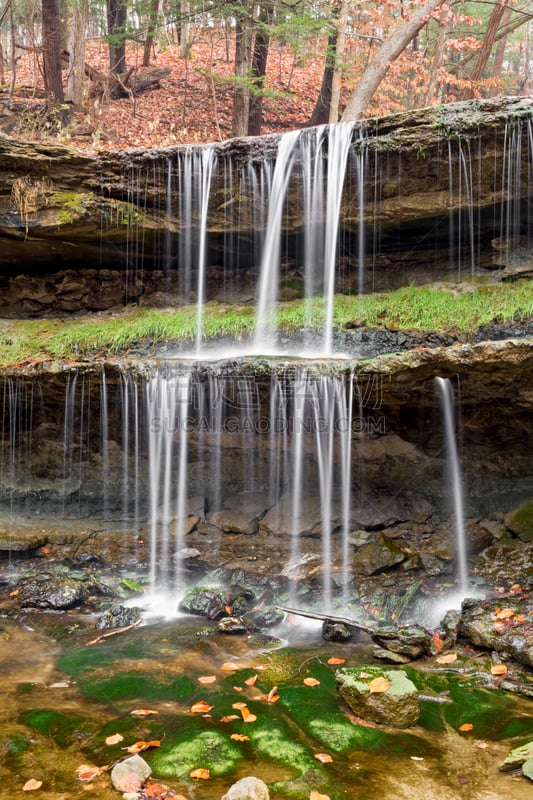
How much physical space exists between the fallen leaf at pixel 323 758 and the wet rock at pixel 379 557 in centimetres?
418

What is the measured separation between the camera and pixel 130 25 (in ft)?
54.9

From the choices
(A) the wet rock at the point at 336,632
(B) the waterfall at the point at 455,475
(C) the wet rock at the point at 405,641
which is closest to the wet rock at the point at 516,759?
(C) the wet rock at the point at 405,641

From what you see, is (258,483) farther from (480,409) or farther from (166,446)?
(480,409)

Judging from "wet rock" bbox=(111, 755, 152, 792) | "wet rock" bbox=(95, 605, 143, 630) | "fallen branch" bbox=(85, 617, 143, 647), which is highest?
"wet rock" bbox=(111, 755, 152, 792)

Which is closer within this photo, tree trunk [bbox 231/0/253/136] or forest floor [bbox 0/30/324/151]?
tree trunk [bbox 231/0/253/136]

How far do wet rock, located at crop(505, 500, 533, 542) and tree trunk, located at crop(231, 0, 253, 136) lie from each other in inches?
423

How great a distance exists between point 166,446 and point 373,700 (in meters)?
5.53

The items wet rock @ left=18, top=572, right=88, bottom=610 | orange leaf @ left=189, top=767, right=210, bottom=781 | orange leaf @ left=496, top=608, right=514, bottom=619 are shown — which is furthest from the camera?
wet rock @ left=18, top=572, right=88, bottom=610

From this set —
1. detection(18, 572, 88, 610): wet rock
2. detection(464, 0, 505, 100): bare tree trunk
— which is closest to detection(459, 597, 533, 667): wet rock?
detection(18, 572, 88, 610): wet rock

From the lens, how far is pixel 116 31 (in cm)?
1580

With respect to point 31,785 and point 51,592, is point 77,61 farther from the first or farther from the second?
point 31,785

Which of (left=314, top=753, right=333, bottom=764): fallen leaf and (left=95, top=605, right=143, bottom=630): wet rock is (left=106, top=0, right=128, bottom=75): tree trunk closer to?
(left=95, top=605, right=143, bottom=630): wet rock

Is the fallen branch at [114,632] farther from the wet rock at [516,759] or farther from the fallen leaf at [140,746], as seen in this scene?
the wet rock at [516,759]

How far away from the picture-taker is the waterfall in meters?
8.18
